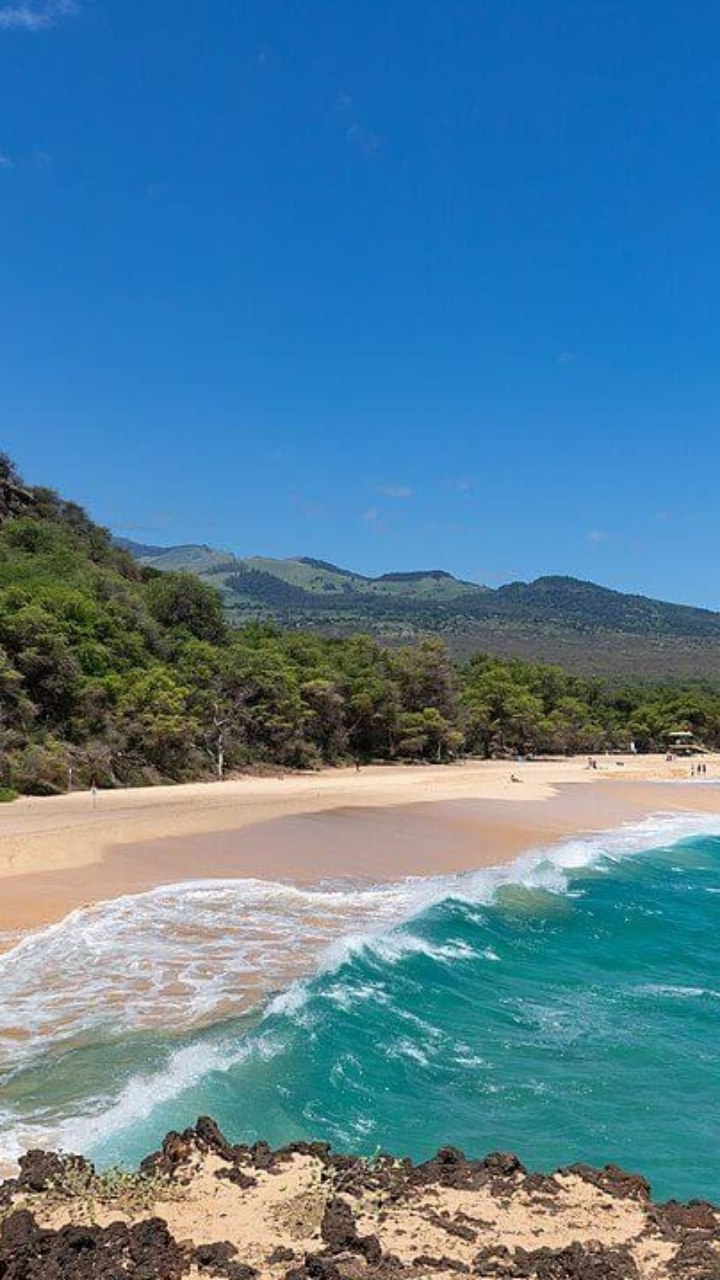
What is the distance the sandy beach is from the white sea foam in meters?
1.43

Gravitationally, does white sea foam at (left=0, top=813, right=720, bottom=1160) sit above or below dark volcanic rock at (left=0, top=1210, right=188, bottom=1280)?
below

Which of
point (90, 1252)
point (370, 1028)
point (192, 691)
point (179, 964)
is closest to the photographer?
point (90, 1252)

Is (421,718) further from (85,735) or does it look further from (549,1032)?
(549,1032)

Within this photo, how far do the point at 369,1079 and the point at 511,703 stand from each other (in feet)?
194

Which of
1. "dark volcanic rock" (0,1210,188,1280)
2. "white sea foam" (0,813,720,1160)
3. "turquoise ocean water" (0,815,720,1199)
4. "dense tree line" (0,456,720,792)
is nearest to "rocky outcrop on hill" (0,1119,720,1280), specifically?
"dark volcanic rock" (0,1210,188,1280)

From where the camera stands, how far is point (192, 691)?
41719mm

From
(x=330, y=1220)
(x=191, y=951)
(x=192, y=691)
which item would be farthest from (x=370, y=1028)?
(x=192, y=691)

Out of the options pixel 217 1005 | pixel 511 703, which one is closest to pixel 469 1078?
pixel 217 1005

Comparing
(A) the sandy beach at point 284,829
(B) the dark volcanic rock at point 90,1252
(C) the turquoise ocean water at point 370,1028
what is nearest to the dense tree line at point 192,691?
(A) the sandy beach at point 284,829

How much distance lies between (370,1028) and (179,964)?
3249 millimetres

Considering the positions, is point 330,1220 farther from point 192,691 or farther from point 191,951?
point 192,691

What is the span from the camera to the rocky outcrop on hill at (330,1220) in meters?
5.51

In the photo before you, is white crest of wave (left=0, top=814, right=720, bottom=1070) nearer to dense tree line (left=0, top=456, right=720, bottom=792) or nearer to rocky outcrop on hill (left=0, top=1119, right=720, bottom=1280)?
rocky outcrop on hill (left=0, top=1119, right=720, bottom=1280)

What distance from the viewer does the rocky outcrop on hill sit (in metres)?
5.51
